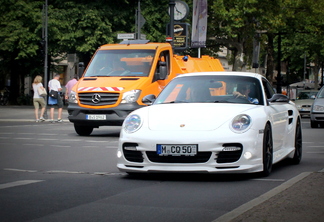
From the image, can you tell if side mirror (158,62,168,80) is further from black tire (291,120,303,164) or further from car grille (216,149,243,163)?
car grille (216,149,243,163)

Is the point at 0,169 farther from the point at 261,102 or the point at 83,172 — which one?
the point at 261,102

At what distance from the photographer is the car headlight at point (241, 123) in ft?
30.0

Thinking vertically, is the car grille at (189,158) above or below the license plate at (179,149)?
below

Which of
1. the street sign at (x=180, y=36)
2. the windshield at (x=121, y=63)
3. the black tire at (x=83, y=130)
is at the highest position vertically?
the street sign at (x=180, y=36)

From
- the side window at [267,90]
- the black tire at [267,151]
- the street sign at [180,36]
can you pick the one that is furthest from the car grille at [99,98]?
the street sign at [180,36]

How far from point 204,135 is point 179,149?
350 mm

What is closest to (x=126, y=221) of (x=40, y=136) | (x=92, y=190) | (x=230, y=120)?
(x=92, y=190)

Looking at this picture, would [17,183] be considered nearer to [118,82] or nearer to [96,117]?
[96,117]

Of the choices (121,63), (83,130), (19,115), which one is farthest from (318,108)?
(19,115)

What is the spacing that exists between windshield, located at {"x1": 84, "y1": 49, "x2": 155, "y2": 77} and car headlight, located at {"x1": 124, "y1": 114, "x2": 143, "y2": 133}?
9.81 meters

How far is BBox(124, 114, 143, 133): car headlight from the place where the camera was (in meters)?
9.41

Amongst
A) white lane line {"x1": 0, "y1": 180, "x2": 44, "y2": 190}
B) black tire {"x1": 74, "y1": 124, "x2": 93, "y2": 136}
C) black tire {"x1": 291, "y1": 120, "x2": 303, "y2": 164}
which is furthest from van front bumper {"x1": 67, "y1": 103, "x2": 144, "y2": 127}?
white lane line {"x1": 0, "y1": 180, "x2": 44, "y2": 190}

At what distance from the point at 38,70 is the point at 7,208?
141 ft

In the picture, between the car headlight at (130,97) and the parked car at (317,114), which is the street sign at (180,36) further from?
the car headlight at (130,97)
